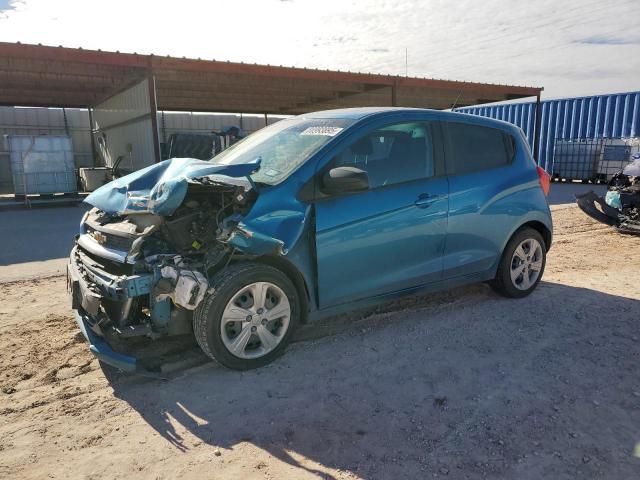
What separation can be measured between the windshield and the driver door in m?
0.24

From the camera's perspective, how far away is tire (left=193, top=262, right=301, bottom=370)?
305 centimetres

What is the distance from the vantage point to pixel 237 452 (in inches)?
96.5

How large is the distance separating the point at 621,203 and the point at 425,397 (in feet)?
23.8

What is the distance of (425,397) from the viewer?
116 inches

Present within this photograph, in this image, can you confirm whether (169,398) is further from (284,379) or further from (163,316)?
(284,379)

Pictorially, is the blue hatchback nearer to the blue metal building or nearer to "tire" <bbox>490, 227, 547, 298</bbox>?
"tire" <bbox>490, 227, 547, 298</bbox>

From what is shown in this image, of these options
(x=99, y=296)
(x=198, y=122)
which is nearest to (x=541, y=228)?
(x=99, y=296)

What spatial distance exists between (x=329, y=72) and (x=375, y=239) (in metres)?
12.8

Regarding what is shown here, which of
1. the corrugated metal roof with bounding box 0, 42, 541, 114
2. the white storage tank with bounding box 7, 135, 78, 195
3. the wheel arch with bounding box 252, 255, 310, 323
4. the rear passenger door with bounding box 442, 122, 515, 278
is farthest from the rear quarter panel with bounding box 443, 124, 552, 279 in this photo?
the white storage tank with bounding box 7, 135, 78, 195

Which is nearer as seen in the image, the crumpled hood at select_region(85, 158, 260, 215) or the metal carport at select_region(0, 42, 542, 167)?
the crumpled hood at select_region(85, 158, 260, 215)

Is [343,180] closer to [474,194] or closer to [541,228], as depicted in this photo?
[474,194]

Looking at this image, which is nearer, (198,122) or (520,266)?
(520,266)

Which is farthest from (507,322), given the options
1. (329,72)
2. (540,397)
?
(329,72)

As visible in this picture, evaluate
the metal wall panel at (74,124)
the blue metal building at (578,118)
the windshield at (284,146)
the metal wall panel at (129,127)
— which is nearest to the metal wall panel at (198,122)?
the metal wall panel at (74,124)
